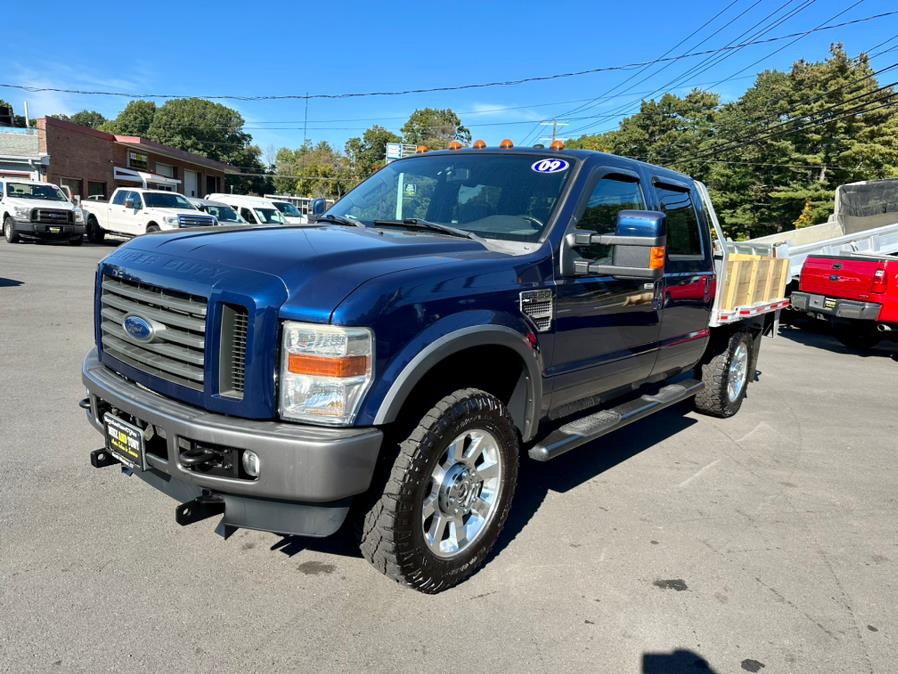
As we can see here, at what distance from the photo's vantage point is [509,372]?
334 cm

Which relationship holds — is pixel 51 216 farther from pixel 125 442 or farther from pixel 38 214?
pixel 125 442

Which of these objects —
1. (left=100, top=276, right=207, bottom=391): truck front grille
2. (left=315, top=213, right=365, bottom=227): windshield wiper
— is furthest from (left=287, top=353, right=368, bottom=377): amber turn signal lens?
(left=315, top=213, right=365, bottom=227): windshield wiper

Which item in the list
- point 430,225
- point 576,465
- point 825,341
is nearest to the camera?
point 430,225

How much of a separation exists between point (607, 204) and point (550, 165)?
0.43m

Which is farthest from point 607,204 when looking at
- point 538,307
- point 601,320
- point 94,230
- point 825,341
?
point 94,230

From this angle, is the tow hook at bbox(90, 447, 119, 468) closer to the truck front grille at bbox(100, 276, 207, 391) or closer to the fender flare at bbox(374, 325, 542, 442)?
the truck front grille at bbox(100, 276, 207, 391)

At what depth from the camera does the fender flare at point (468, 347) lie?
2.56m

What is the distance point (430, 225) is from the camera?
364 centimetres

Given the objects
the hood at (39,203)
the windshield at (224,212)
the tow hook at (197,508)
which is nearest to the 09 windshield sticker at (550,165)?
the tow hook at (197,508)

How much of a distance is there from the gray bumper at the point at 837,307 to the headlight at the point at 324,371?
9.18 meters

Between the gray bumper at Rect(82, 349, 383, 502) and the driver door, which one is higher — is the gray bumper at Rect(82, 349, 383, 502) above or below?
below

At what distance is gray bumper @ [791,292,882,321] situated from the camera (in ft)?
30.2

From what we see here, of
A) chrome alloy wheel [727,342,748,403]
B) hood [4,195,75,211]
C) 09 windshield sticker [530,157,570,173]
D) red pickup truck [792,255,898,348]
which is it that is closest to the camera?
09 windshield sticker [530,157,570,173]

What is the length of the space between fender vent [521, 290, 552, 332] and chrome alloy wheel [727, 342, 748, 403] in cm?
340
